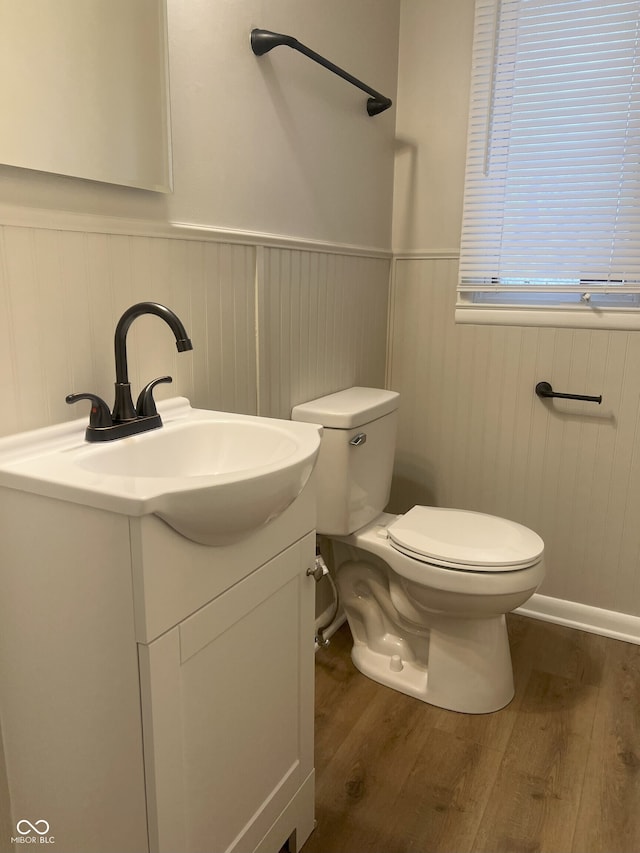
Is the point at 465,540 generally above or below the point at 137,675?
below

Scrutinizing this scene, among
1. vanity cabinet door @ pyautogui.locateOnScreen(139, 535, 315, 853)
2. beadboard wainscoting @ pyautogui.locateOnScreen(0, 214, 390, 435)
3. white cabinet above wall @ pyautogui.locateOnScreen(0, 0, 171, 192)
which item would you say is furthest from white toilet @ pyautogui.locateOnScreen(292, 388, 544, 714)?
white cabinet above wall @ pyautogui.locateOnScreen(0, 0, 171, 192)

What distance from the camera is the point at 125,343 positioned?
1146 millimetres

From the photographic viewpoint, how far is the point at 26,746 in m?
1.05

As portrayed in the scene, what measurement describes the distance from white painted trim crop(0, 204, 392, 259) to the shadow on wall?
943mm

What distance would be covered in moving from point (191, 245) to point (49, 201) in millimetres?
358

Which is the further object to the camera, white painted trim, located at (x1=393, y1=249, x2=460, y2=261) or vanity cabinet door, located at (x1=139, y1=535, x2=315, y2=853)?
white painted trim, located at (x1=393, y1=249, x2=460, y2=261)

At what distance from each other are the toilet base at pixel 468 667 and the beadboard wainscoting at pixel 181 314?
77 centimetres

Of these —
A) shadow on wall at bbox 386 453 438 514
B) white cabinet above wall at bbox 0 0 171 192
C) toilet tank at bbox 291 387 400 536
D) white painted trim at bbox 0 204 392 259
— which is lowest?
shadow on wall at bbox 386 453 438 514

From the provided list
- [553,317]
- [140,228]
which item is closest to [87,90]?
[140,228]

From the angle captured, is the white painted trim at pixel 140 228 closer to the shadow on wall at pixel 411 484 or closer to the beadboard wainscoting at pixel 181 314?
the beadboard wainscoting at pixel 181 314

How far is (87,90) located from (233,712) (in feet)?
3.59

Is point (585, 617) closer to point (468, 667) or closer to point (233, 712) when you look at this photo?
point (468, 667)

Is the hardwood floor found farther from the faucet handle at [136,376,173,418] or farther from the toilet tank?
the faucet handle at [136,376,173,418]

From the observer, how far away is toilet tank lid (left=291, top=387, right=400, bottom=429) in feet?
5.66
